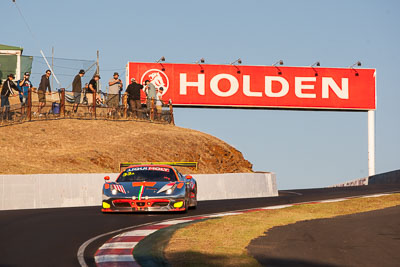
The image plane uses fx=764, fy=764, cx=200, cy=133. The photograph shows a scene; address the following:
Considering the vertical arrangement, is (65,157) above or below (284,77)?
below

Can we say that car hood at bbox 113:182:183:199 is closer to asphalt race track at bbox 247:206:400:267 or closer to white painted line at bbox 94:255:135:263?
asphalt race track at bbox 247:206:400:267

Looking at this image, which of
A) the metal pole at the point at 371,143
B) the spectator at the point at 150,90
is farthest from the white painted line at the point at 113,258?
the metal pole at the point at 371,143

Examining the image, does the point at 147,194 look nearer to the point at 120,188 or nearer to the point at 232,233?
the point at 120,188

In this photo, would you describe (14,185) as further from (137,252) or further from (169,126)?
(169,126)

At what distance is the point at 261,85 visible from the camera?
166 feet

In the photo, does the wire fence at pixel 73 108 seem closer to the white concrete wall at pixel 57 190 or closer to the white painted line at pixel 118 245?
the white concrete wall at pixel 57 190

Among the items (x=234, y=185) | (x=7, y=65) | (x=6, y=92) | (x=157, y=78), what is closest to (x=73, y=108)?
(x=6, y=92)

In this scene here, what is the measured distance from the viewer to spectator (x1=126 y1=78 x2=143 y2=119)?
33.9m

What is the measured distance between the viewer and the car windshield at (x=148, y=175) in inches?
712

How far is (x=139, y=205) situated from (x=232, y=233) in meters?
4.12

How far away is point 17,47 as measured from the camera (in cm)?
4797

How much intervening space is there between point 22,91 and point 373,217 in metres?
19.2

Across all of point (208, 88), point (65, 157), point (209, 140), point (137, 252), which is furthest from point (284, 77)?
point (137, 252)

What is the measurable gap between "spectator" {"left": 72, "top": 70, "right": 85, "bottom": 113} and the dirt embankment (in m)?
1.47
